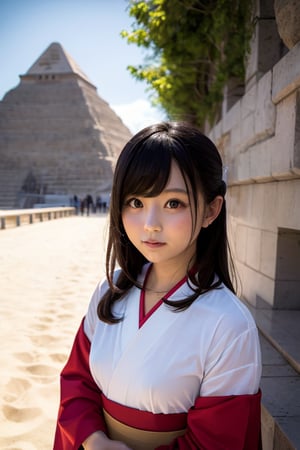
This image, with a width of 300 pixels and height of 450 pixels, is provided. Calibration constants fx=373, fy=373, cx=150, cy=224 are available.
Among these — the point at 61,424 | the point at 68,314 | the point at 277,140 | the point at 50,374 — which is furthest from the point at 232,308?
the point at 68,314

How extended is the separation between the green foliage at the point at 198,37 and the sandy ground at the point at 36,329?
8.34 ft

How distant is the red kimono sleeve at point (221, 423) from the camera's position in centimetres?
112

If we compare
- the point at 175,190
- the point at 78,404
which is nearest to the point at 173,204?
the point at 175,190

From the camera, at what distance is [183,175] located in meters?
1.26

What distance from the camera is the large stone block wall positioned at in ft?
7.80

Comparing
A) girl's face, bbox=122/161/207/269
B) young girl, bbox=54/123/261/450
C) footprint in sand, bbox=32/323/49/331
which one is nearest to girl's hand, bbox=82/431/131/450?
young girl, bbox=54/123/261/450

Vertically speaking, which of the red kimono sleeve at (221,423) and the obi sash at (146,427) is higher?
the red kimono sleeve at (221,423)

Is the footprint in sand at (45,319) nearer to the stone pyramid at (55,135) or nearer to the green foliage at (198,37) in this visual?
the green foliage at (198,37)

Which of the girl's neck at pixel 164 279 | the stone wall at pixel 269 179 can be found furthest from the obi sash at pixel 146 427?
the stone wall at pixel 269 179

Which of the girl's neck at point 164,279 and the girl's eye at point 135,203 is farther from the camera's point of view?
the girl's neck at point 164,279

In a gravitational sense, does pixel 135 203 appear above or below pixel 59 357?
above

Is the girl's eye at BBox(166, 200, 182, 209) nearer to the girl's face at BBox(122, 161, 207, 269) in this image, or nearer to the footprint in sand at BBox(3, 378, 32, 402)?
the girl's face at BBox(122, 161, 207, 269)

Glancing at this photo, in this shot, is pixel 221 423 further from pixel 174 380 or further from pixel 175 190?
pixel 175 190

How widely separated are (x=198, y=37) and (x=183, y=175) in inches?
217
